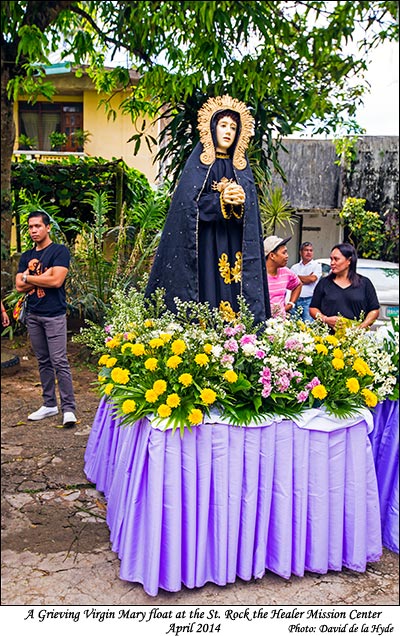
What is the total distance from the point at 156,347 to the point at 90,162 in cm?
118

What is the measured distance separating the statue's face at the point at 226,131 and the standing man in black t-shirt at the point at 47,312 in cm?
99

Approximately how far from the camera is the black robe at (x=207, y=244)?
2.36 meters

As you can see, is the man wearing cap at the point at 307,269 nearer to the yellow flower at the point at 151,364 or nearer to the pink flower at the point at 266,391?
the pink flower at the point at 266,391

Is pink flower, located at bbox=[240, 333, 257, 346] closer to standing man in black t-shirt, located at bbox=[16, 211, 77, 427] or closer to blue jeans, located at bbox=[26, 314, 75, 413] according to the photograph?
standing man in black t-shirt, located at bbox=[16, 211, 77, 427]

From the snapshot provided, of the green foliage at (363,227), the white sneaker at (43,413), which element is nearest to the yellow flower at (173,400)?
the white sneaker at (43,413)

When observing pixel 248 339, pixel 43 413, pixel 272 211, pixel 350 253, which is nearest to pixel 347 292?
pixel 350 253

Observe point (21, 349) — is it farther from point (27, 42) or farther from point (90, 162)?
point (27, 42)

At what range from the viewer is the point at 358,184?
420 cm

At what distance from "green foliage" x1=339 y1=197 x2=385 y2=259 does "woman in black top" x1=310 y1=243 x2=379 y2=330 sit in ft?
1.07

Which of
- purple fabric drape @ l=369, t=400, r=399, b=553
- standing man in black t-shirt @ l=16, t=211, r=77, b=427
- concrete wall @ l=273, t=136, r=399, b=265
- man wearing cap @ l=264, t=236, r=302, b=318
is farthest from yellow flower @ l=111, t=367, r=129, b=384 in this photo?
concrete wall @ l=273, t=136, r=399, b=265

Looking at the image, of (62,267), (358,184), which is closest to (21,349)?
(62,267)

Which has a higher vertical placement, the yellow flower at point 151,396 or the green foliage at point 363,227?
the green foliage at point 363,227

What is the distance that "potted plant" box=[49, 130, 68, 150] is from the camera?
7.51 ft

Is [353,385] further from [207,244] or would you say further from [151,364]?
[207,244]
